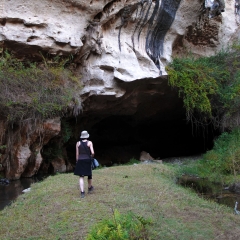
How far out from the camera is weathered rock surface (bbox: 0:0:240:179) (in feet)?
33.9

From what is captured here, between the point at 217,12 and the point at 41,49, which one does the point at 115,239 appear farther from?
the point at 217,12

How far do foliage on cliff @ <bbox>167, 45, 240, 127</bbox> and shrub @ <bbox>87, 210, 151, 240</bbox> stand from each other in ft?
29.9

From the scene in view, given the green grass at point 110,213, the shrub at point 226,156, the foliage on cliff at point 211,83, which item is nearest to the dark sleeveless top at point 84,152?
the green grass at point 110,213

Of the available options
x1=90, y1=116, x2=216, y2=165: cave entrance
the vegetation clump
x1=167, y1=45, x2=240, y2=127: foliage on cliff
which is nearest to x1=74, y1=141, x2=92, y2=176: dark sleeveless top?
the vegetation clump

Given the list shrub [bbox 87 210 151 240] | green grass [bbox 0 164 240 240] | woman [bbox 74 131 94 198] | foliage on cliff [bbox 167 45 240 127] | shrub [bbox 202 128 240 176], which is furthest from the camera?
foliage on cliff [bbox 167 45 240 127]

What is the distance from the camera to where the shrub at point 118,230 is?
3.23 metres

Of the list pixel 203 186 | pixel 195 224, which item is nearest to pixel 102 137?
pixel 203 186

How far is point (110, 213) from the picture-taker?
4.69m

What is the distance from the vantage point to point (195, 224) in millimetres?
4566

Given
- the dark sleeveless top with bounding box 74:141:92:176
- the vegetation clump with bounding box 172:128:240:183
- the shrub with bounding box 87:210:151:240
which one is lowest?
the vegetation clump with bounding box 172:128:240:183

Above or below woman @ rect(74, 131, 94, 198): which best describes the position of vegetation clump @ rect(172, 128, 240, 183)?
below

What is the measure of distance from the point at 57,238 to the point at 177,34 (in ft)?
36.1

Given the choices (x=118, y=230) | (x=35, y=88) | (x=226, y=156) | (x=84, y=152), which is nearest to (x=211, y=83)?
(x=226, y=156)

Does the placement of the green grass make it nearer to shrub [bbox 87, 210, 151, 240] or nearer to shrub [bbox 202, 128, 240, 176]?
shrub [bbox 87, 210, 151, 240]
